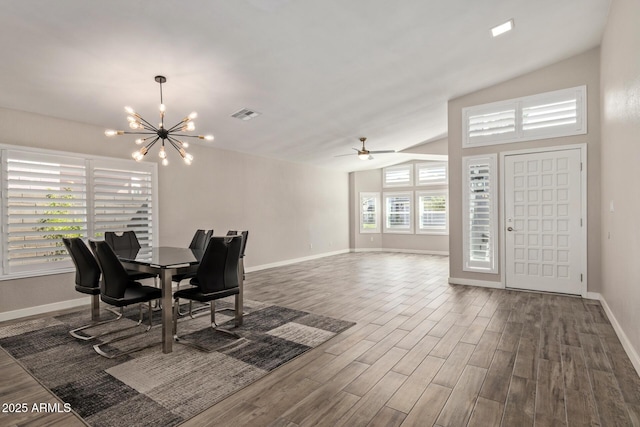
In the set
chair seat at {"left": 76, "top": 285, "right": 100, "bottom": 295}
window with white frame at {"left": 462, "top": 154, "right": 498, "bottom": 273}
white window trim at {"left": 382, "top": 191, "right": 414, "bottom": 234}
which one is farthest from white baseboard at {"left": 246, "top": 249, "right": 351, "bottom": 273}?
window with white frame at {"left": 462, "top": 154, "right": 498, "bottom": 273}

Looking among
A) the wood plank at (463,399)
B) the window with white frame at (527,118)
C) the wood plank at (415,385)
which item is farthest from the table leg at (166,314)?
the window with white frame at (527,118)

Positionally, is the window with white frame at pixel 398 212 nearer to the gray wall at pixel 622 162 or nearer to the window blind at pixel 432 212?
the window blind at pixel 432 212

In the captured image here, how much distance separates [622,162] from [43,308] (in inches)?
265

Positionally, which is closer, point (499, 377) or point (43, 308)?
point (499, 377)

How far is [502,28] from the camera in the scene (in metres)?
3.88

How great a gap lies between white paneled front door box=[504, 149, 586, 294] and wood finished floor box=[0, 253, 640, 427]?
0.51 metres

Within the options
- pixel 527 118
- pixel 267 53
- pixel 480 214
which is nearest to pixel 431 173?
pixel 480 214

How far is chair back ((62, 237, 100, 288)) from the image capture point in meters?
3.48

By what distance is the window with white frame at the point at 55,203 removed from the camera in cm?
402

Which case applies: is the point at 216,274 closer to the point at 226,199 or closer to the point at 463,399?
the point at 463,399

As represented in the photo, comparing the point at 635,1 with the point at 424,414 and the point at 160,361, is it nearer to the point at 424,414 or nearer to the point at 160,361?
the point at 424,414

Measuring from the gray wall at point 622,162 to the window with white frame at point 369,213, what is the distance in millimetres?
6740

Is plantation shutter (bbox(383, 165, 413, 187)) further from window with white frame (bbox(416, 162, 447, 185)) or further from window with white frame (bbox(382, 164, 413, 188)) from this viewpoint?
window with white frame (bbox(416, 162, 447, 185))

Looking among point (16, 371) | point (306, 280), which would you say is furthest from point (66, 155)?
point (306, 280)
